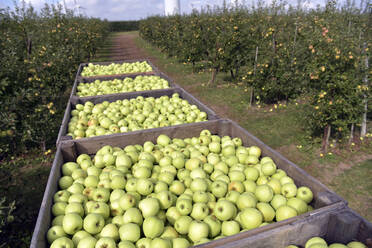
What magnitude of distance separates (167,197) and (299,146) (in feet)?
17.5

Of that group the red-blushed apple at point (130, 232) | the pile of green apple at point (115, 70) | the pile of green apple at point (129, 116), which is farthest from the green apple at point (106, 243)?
the pile of green apple at point (115, 70)

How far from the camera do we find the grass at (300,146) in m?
5.32

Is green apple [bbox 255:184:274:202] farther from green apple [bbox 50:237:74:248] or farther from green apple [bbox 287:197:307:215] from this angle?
green apple [bbox 50:237:74:248]

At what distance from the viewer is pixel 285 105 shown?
31.4ft

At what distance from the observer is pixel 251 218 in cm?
236

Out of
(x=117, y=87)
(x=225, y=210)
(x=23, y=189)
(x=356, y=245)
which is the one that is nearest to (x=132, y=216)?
(x=225, y=210)

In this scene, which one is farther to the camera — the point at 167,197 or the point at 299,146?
the point at 299,146

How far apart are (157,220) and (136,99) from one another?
4112 millimetres

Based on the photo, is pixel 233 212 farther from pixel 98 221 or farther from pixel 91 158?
pixel 91 158

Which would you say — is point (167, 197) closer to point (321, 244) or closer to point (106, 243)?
point (106, 243)

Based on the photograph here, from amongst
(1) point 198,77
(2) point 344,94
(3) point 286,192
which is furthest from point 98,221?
(1) point 198,77

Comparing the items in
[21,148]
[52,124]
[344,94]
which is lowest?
[21,148]

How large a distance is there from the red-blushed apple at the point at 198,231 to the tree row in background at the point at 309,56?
16.1ft

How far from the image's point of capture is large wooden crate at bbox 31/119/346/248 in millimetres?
2123
